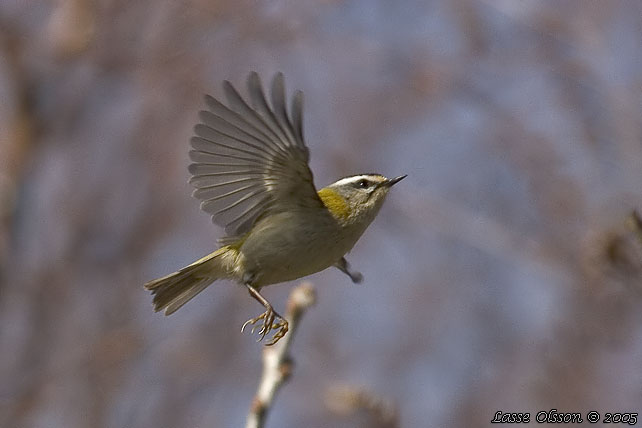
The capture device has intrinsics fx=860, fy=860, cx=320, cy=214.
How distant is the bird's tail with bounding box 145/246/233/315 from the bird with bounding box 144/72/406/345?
0.15 meters

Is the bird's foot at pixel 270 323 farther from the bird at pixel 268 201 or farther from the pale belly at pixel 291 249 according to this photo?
the pale belly at pixel 291 249

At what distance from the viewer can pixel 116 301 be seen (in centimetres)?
577

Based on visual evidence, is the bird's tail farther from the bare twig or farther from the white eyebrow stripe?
the bare twig

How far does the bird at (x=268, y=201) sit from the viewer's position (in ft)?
9.38

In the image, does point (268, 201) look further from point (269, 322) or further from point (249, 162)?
point (269, 322)

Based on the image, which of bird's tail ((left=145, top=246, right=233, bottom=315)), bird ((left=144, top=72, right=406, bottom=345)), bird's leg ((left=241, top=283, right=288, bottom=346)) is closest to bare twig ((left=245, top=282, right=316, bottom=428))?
bird's leg ((left=241, top=283, right=288, bottom=346))

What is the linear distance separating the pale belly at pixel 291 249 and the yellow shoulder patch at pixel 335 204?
71 mm

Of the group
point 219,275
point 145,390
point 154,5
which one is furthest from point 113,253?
point 219,275

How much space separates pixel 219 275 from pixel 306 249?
0.51 meters

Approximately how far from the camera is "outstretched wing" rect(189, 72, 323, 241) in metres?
2.81

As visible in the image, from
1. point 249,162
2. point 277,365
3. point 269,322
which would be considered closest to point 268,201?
point 249,162

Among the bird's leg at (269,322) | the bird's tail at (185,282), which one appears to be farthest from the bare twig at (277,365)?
the bird's tail at (185,282)

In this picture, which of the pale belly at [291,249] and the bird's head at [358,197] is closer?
the pale belly at [291,249]

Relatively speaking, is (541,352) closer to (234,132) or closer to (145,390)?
(145,390)
